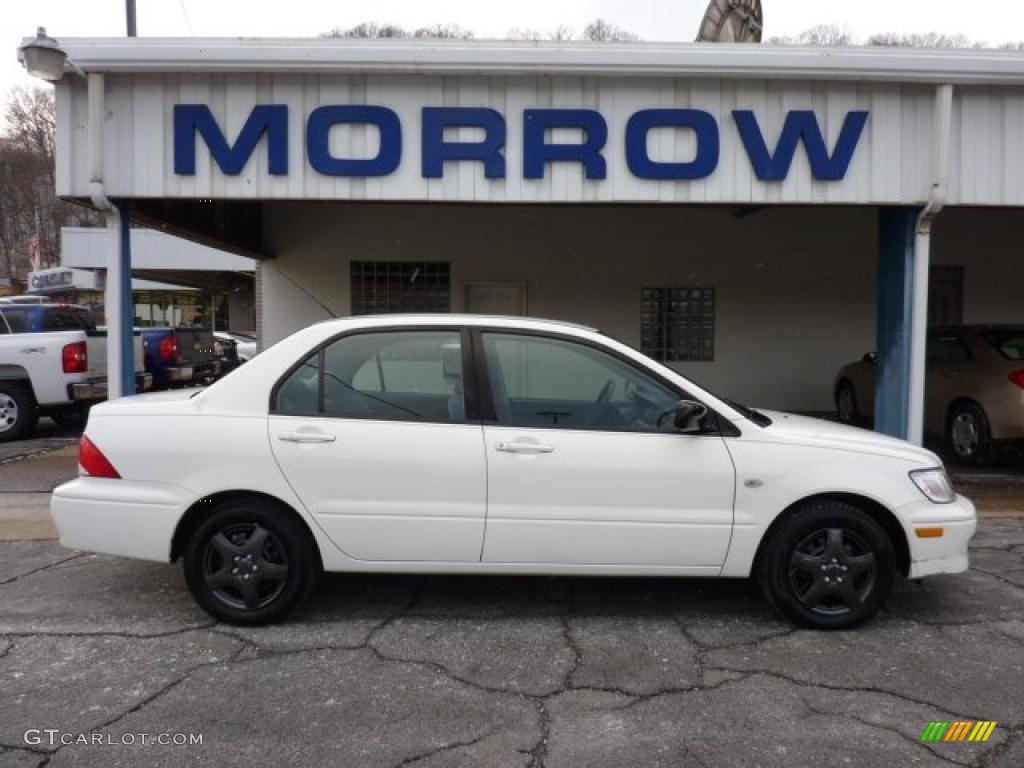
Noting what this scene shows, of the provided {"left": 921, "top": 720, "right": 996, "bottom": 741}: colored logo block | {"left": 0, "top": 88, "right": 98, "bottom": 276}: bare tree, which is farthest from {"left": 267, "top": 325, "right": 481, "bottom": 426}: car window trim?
{"left": 0, "top": 88, "right": 98, "bottom": 276}: bare tree

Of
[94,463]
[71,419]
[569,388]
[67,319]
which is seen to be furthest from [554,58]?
[71,419]

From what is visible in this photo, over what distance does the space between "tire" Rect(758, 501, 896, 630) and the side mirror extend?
0.67 metres

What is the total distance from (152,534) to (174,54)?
14.2ft

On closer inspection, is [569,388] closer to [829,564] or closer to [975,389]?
[829,564]

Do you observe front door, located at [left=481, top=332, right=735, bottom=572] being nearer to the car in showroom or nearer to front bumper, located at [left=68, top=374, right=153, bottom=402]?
the car in showroom

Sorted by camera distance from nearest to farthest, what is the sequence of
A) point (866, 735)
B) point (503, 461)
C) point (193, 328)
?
point (866, 735), point (503, 461), point (193, 328)

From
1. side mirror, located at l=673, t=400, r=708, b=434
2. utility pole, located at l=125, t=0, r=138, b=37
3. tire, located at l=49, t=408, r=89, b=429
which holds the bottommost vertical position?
tire, located at l=49, t=408, r=89, b=429

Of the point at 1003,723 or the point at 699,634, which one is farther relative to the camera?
the point at 699,634

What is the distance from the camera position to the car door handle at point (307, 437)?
12.7 feet

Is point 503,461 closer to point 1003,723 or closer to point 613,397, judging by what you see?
point 613,397

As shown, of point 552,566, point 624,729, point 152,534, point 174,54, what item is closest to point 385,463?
point 552,566

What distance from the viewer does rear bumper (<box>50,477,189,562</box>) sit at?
3.90 metres

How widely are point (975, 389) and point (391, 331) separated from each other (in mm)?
6887

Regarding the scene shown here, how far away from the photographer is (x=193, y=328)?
485 inches
